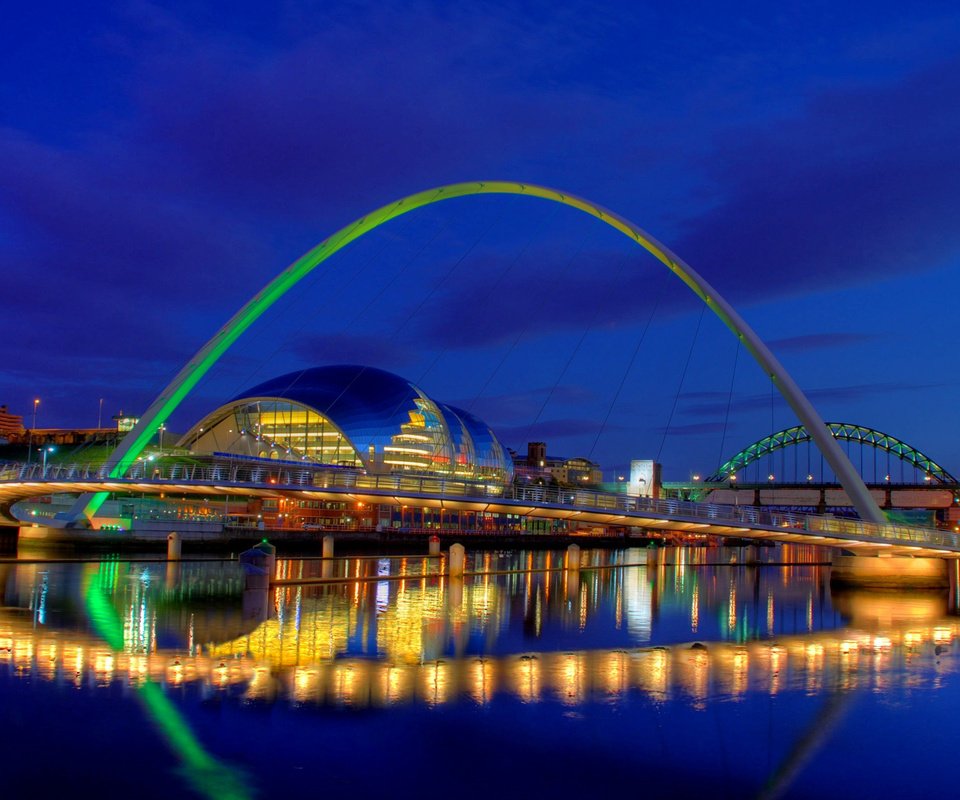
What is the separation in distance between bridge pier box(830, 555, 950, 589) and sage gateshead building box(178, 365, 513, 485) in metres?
49.1

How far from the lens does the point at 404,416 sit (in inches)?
3740

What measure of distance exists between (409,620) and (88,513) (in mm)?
39090

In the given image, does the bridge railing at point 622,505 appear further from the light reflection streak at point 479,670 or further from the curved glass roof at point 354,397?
A: the curved glass roof at point 354,397

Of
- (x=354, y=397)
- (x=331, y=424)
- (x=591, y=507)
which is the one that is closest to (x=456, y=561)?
(x=591, y=507)

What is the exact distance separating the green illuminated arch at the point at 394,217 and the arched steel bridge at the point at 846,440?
98793 mm

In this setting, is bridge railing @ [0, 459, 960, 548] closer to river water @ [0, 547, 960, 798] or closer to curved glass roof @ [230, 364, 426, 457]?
river water @ [0, 547, 960, 798]

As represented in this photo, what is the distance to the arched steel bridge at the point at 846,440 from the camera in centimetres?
14885

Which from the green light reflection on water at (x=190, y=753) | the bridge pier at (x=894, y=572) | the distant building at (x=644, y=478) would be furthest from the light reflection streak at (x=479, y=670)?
the distant building at (x=644, y=478)

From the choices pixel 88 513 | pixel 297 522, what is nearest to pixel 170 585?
pixel 88 513

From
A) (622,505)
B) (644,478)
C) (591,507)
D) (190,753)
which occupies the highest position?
(644,478)

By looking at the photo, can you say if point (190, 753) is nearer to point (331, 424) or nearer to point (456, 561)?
point (456, 561)

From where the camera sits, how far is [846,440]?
157 metres

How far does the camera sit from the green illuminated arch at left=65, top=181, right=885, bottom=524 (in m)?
44.9

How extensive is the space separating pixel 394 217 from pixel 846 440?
387ft
